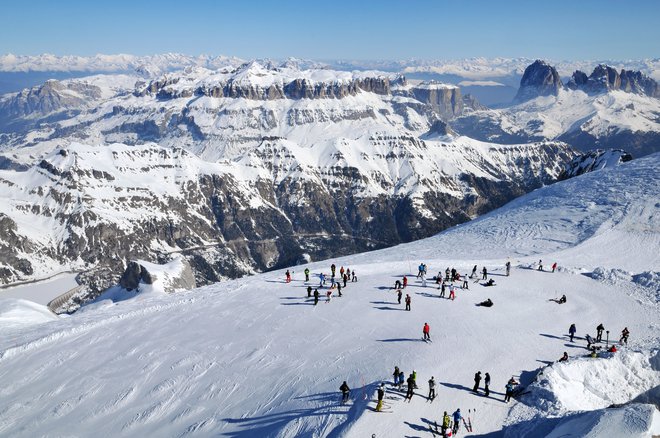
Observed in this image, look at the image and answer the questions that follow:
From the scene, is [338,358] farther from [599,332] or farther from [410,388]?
[599,332]

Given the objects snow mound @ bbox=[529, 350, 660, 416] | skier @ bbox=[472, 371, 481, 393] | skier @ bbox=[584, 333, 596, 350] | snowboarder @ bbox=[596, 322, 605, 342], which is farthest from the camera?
snowboarder @ bbox=[596, 322, 605, 342]

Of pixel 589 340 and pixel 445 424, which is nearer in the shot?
pixel 445 424

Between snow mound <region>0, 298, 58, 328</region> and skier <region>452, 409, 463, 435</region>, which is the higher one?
skier <region>452, 409, 463, 435</region>

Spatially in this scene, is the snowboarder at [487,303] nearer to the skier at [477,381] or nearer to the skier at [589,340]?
the skier at [589,340]

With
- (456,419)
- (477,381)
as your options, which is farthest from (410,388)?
(477,381)

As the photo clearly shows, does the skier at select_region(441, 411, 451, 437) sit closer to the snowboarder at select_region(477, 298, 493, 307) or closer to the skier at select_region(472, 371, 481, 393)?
the skier at select_region(472, 371, 481, 393)

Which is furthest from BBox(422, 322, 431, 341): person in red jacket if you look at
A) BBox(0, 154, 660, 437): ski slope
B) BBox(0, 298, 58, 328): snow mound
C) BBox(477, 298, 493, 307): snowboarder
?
BBox(0, 298, 58, 328): snow mound

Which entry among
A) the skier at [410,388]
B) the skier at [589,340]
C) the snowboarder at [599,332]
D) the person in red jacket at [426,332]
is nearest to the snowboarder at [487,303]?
the skier at [589,340]
